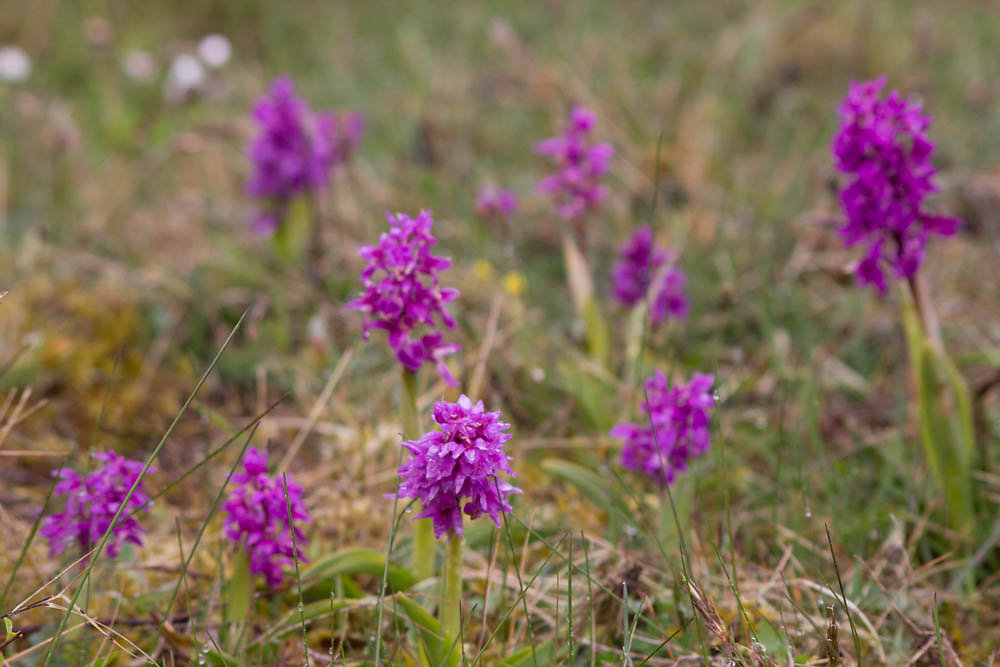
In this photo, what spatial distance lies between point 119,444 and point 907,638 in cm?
227

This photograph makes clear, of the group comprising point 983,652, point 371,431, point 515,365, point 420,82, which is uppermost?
point 420,82

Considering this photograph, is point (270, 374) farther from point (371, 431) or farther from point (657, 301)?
point (657, 301)

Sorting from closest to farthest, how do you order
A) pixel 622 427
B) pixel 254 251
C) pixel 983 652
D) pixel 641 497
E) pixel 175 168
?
pixel 983 652 → pixel 622 427 → pixel 641 497 → pixel 254 251 → pixel 175 168

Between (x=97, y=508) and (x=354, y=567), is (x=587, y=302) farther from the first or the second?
(x=97, y=508)

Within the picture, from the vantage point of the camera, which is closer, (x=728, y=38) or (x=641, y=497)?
(x=641, y=497)

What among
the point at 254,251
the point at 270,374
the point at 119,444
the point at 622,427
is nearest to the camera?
the point at 622,427

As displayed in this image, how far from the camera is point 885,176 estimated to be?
1978mm

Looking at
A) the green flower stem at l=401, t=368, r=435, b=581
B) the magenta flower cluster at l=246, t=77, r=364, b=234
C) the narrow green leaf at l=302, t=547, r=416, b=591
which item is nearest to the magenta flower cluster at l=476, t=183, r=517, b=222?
the magenta flower cluster at l=246, t=77, r=364, b=234

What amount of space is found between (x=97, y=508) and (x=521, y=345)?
1453 millimetres

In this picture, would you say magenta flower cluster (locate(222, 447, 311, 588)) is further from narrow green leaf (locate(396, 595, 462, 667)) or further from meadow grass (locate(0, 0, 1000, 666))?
narrow green leaf (locate(396, 595, 462, 667))

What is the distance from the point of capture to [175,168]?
497cm

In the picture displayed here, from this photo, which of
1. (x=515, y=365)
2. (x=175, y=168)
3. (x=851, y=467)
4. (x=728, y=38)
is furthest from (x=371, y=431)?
(x=728, y=38)

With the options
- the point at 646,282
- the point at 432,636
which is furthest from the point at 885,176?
the point at 432,636

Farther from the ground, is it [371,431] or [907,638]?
[371,431]
